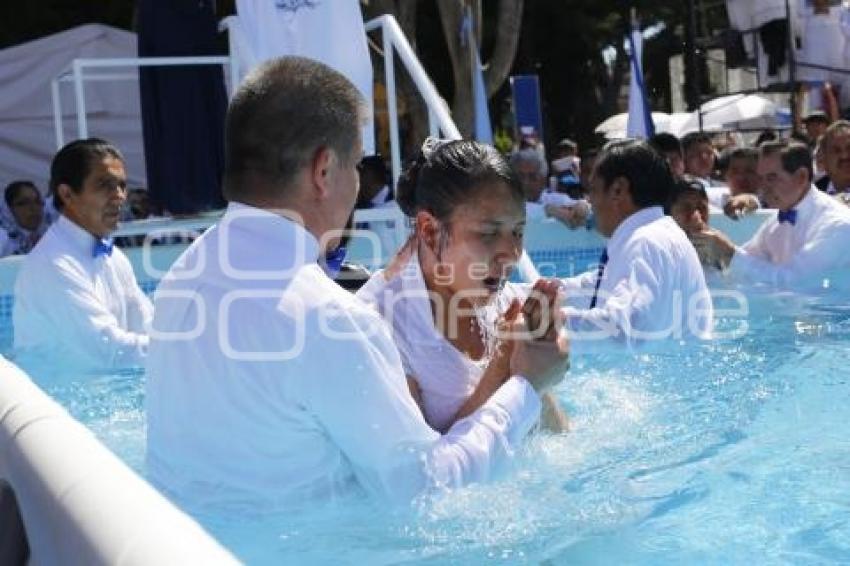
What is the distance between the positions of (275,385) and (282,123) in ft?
1.68

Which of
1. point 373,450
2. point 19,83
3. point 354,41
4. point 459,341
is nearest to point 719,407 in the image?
point 459,341

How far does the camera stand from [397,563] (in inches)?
98.2

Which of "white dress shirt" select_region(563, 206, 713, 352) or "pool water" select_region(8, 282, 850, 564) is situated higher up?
"white dress shirt" select_region(563, 206, 713, 352)

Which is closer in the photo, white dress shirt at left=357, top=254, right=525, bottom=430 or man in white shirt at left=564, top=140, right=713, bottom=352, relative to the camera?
white dress shirt at left=357, top=254, right=525, bottom=430

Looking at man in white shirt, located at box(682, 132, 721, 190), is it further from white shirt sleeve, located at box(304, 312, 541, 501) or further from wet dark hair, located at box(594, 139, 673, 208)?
white shirt sleeve, located at box(304, 312, 541, 501)

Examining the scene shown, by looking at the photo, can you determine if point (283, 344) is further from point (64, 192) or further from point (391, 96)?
point (391, 96)

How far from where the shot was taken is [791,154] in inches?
251

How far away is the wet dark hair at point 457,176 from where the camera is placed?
2.87 m

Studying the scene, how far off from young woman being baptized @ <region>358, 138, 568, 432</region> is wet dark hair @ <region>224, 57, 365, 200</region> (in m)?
0.66

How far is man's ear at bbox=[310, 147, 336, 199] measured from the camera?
2221 millimetres

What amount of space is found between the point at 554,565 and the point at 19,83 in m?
11.8

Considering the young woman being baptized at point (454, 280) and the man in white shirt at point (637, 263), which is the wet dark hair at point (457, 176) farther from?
the man in white shirt at point (637, 263)

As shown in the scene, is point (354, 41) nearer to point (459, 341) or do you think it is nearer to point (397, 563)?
point (459, 341)

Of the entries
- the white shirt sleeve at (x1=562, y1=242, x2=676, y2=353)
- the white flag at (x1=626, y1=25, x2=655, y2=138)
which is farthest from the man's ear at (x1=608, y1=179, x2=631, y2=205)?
the white flag at (x1=626, y1=25, x2=655, y2=138)
